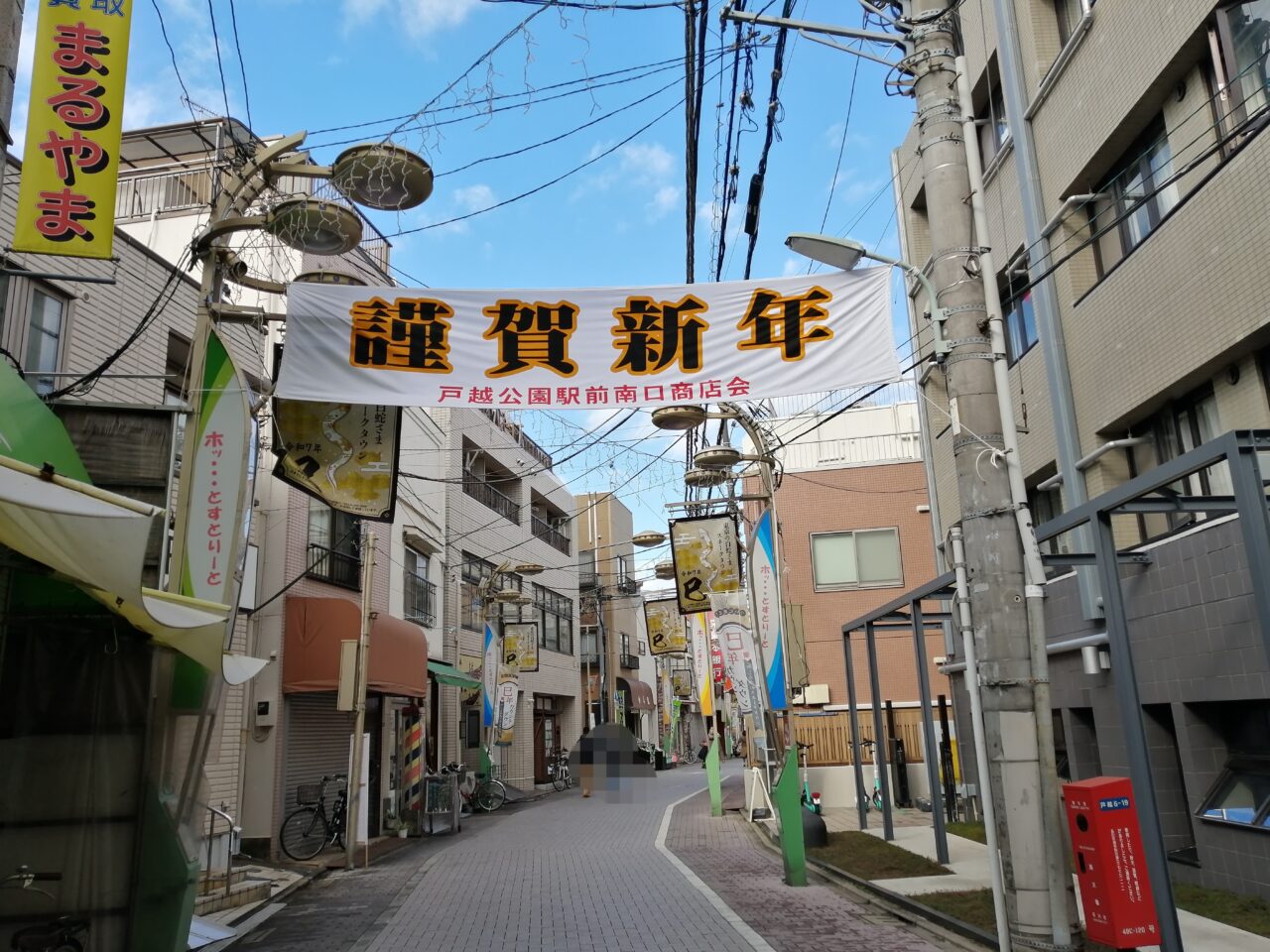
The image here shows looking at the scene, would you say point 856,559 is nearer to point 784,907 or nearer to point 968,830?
point 968,830

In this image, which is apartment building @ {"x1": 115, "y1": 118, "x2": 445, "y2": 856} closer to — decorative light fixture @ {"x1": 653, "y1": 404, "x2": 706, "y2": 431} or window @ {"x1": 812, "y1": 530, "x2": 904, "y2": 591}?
decorative light fixture @ {"x1": 653, "y1": 404, "x2": 706, "y2": 431}

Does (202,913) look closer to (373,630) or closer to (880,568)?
(373,630)

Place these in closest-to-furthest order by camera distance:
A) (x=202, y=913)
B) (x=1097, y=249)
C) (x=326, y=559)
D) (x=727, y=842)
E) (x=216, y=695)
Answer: (x=216, y=695), (x=202, y=913), (x=1097, y=249), (x=727, y=842), (x=326, y=559)

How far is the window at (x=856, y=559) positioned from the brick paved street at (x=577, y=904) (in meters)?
8.82

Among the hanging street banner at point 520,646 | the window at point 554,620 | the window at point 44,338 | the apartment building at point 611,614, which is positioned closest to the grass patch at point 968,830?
the window at point 44,338

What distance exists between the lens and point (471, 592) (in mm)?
30250

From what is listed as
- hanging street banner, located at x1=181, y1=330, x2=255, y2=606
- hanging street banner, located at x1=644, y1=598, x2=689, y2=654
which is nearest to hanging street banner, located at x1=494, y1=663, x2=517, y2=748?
hanging street banner, located at x1=644, y1=598, x2=689, y2=654

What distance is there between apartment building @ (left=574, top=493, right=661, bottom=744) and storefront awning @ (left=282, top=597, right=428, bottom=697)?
28696 mm

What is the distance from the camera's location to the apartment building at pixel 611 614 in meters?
49.9

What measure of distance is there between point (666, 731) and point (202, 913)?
5809 cm

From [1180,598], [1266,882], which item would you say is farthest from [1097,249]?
[1266,882]

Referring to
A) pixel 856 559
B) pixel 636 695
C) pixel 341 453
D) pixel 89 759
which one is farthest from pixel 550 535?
pixel 89 759

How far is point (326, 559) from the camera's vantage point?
18906mm

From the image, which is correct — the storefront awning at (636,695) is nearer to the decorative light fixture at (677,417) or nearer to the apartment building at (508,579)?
the apartment building at (508,579)
